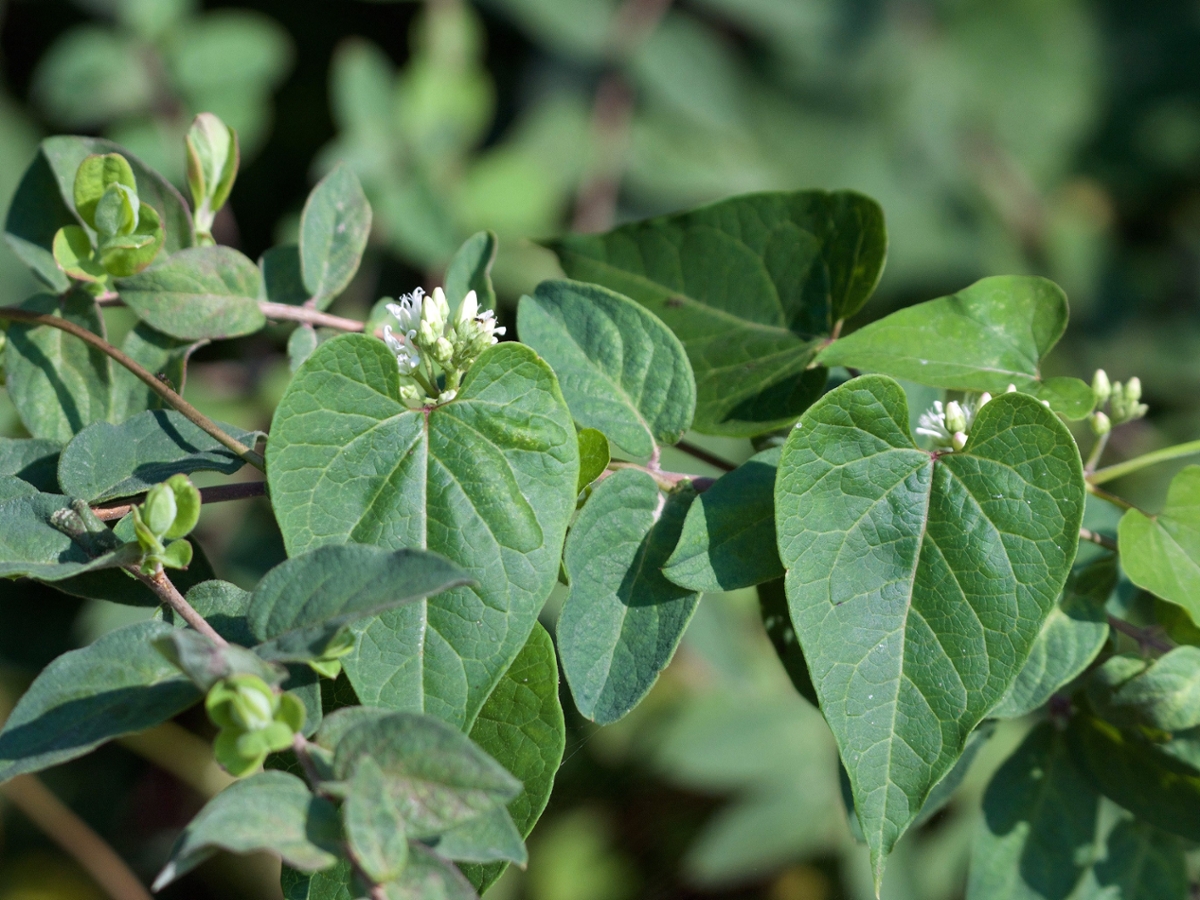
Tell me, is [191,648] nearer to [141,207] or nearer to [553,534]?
[553,534]

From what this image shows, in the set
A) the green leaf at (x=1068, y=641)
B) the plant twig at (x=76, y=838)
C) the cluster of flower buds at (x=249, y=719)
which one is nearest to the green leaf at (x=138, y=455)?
the cluster of flower buds at (x=249, y=719)

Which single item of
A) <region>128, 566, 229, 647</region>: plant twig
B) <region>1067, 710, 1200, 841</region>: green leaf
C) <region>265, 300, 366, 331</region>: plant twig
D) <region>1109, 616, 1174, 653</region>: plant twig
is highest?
<region>265, 300, 366, 331</region>: plant twig

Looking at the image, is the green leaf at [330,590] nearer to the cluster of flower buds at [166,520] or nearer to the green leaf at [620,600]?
the cluster of flower buds at [166,520]

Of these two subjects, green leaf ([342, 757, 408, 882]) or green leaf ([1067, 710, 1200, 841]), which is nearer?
green leaf ([342, 757, 408, 882])

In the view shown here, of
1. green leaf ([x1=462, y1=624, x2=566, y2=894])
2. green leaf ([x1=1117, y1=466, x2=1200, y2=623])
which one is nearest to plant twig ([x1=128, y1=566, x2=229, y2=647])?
green leaf ([x1=462, y1=624, x2=566, y2=894])

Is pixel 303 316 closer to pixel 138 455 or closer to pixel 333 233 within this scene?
pixel 333 233

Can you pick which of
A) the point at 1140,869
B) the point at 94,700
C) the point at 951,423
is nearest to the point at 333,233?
the point at 94,700

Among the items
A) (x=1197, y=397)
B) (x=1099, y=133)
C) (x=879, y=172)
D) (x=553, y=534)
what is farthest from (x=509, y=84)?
(x=553, y=534)

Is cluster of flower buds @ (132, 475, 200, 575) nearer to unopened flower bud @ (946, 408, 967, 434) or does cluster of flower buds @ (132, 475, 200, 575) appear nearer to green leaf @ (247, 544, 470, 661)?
green leaf @ (247, 544, 470, 661)
